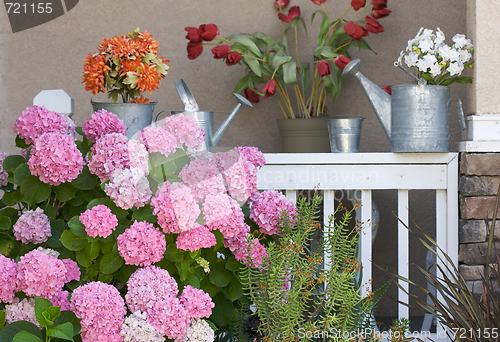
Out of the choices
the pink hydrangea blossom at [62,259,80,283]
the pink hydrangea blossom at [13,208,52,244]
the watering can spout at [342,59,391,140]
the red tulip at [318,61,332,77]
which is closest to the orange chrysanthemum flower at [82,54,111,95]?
the pink hydrangea blossom at [13,208,52,244]

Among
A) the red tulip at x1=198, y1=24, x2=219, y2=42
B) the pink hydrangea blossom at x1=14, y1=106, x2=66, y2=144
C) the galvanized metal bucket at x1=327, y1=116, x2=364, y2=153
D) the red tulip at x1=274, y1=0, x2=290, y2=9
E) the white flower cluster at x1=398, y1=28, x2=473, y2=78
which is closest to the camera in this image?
the pink hydrangea blossom at x1=14, y1=106, x2=66, y2=144

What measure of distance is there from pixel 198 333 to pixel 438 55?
4.01 feet

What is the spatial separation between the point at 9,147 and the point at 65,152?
1.42 meters

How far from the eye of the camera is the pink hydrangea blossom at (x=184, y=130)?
1144 millimetres

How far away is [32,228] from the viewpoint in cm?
108

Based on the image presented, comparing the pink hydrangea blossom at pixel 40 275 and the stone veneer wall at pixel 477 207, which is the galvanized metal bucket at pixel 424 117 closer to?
the stone veneer wall at pixel 477 207

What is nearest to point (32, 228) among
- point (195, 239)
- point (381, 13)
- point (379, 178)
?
point (195, 239)

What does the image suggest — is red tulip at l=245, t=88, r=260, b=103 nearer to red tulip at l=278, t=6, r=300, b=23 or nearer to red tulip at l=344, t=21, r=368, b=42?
red tulip at l=278, t=6, r=300, b=23

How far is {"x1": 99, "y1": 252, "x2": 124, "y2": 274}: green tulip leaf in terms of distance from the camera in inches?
40.7

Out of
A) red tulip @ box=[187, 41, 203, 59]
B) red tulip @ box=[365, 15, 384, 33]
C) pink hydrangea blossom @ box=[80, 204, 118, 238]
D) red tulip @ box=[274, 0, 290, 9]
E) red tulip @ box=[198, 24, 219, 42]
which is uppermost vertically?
red tulip @ box=[274, 0, 290, 9]

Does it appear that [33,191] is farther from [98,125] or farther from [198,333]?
[198,333]

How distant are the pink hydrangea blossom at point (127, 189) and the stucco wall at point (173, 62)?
3.94 feet

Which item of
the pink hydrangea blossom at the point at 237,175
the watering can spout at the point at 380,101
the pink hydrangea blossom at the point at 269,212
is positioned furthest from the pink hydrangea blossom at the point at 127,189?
the watering can spout at the point at 380,101

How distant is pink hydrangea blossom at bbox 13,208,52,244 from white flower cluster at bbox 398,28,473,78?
1.29 m
